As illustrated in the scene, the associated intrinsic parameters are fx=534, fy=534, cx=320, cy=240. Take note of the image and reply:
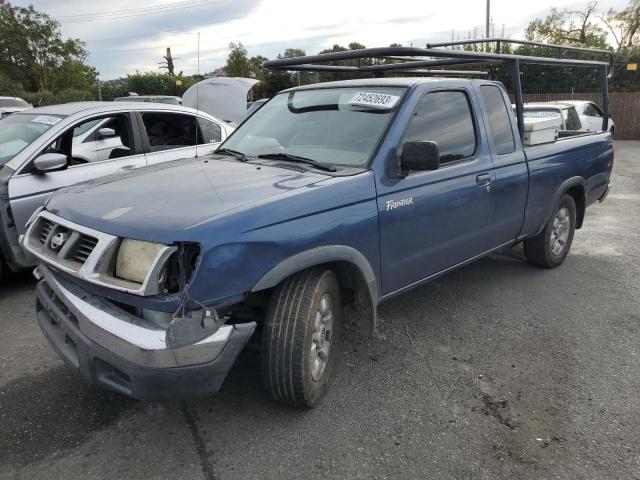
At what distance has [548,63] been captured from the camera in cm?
509

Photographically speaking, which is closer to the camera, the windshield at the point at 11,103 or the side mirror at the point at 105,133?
the side mirror at the point at 105,133

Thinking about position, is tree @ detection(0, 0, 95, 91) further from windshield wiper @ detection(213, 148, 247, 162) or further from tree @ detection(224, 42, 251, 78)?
windshield wiper @ detection(213, 148, 247, 162)

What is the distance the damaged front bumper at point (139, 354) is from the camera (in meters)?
2.35

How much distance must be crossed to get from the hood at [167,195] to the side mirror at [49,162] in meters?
1.63

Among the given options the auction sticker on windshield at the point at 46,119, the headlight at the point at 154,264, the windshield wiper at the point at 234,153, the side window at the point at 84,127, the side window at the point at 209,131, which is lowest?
the headlight at the point at 154,264

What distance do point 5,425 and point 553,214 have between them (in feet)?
15.8

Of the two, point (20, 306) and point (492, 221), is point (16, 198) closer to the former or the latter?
point (20, 306)

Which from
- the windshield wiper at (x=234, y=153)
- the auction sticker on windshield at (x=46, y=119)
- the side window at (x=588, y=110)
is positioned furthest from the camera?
the side window at (x=588, y=110)

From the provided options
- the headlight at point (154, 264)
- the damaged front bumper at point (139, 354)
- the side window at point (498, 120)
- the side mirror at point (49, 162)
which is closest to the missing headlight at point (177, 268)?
the headlight at point (154, 264)

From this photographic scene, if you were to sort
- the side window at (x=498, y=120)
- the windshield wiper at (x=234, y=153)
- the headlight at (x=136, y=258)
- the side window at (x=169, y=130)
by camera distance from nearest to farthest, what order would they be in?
1. the headlight at (x=136, y=258)
2. the windshield wiper at (x=234, y=153)
3. the side window at (x=498, y=120)
4. the side window at (x=169, y=130)

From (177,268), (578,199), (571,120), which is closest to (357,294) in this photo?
(177,268)

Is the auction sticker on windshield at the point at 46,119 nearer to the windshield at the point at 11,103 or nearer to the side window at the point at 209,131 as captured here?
the side window at the point at 209,131

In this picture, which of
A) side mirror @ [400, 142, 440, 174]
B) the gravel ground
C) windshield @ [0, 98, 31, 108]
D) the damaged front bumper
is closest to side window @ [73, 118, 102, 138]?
the gravel ground

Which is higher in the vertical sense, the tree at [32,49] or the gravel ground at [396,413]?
the tree at [32,49]
